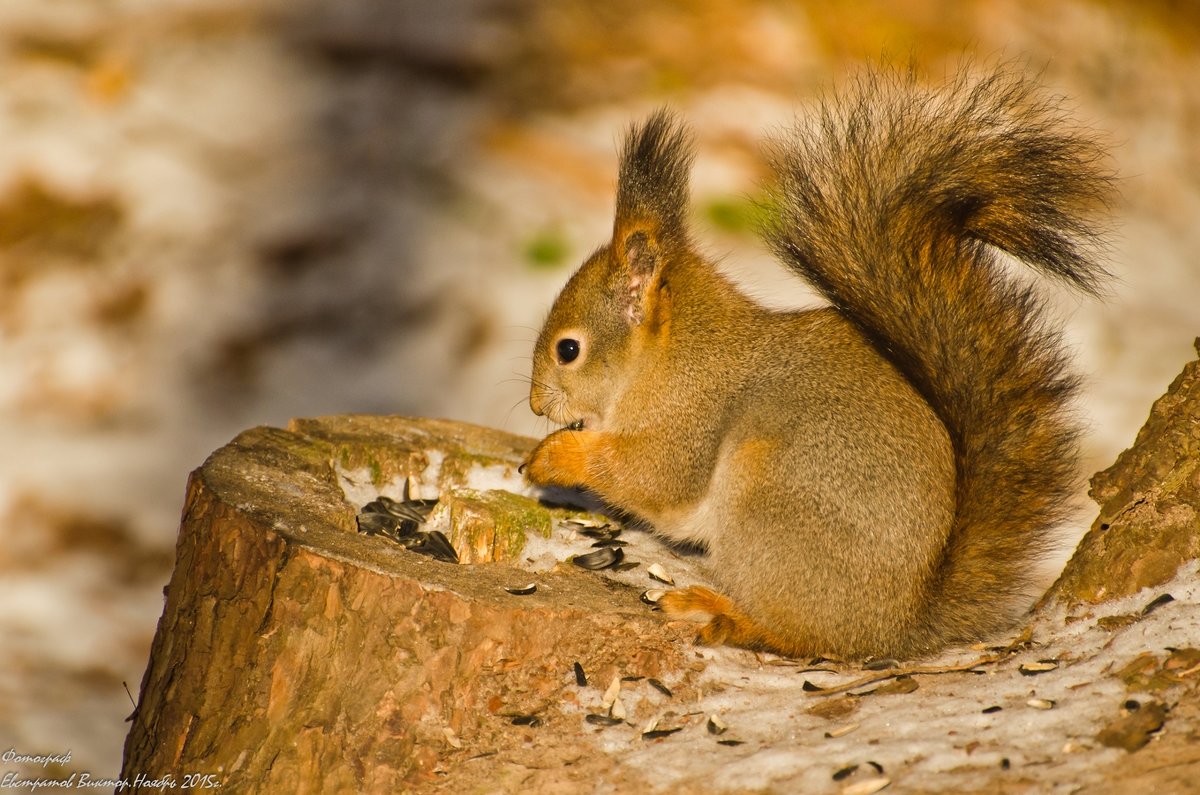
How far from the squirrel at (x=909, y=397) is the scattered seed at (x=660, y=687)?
0.16 meters

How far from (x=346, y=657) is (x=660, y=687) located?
1.58 ft

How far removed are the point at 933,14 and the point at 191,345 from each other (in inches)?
125

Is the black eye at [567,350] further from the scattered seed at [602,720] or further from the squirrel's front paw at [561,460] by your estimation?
the scattered seed at [602,720]

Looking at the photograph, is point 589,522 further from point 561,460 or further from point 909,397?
point 909,397

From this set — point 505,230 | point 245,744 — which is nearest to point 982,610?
point 245,744

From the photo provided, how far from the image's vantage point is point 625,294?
237cm

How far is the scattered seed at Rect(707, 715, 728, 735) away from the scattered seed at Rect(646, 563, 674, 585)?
0.46 m

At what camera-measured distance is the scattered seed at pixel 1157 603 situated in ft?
5.85

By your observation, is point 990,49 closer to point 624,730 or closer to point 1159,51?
point 1159,51

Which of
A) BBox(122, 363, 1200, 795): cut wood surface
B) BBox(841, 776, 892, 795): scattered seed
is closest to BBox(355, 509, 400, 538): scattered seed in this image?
BBox(122, 363, 1200, 795): cut wood surface

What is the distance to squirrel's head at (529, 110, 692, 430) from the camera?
232cm

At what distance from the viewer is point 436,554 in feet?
7.22

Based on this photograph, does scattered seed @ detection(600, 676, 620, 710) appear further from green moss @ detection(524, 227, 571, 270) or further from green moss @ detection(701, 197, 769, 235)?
green moss @ detection(701, 197, 769, 235)

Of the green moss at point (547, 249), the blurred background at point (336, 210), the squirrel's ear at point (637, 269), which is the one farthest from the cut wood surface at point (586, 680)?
the green moss at point (547, 249)
